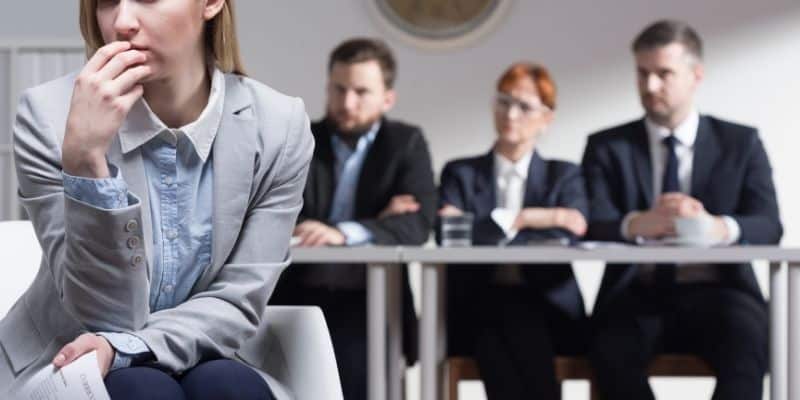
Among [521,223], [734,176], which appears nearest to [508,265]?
[521,223]

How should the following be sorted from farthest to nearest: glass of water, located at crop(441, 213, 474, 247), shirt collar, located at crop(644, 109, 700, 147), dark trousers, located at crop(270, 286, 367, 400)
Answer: shirt collar, located at crop(644, 109, 700, 147) → glass of water, located at crop(441, 213, 474, 247) → dark trousers, located at crop(270, 286, 367, 400)

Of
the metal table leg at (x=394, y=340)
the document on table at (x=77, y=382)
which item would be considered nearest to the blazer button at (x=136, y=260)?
the document on table at (x=77, y=382)

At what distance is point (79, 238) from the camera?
148 centimetres

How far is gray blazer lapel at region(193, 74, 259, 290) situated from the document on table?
234mm

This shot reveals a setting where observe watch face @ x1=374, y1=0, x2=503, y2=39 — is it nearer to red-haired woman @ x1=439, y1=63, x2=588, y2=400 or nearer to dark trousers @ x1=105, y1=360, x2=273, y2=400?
red-haired woman @ x1=439, y1=63, x2=588, y2=400

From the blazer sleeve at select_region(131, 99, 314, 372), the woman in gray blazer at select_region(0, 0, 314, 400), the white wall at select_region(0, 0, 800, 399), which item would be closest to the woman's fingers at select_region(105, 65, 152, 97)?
the woman in gray blazer at select_region(0, 0, 314, 400)

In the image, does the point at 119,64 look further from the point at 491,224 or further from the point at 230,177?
the point at 491,224

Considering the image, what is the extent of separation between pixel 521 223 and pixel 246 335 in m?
2.01

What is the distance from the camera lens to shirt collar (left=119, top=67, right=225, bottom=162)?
5.26ft

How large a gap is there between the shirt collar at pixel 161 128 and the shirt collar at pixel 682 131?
7.52 feet

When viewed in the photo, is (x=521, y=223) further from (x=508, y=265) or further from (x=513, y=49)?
(x=513, y=49)

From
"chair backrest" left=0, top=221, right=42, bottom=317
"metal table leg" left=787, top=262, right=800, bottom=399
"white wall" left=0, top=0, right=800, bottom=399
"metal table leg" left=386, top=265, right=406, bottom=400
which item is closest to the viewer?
"chair backrest" left=0, top=221, right=42, bottom=317

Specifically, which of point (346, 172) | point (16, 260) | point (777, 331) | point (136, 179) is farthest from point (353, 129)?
point (136, 179)

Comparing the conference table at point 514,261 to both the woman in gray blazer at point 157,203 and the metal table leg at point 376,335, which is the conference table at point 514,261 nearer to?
the metal table leg at point 376,335
